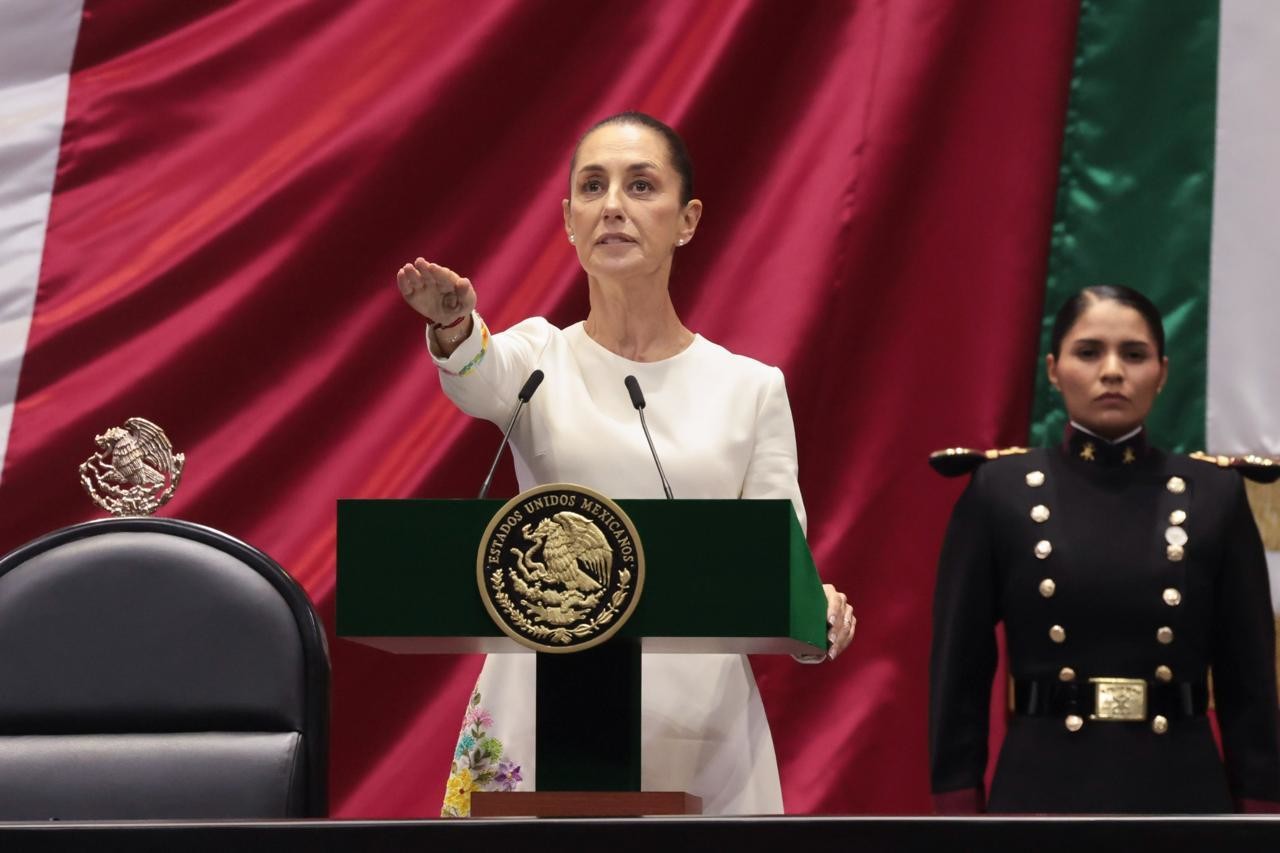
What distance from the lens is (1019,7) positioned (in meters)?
2.69

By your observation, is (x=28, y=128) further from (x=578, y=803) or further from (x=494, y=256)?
(x=578, y=803)

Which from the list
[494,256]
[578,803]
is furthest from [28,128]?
[578,803]

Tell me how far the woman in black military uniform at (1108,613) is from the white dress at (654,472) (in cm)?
44

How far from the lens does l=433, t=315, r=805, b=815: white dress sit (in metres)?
1.65

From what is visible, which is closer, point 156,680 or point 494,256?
point 156,680

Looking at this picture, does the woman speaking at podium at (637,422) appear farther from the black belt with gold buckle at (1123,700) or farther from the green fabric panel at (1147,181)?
the green fabric panel at (1147,181)

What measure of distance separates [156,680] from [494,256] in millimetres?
1329

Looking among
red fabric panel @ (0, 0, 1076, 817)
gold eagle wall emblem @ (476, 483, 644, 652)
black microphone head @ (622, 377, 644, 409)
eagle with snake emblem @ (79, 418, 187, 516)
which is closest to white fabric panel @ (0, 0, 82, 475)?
red fabric panel @ (0, 0, 1076, 817)

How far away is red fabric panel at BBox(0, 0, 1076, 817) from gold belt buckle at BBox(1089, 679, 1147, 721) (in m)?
0.60

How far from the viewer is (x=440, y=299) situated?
1519 millimetres

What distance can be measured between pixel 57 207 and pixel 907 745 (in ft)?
5.27

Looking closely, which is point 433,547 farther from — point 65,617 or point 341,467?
point 341,467

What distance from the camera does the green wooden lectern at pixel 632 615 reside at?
124cm

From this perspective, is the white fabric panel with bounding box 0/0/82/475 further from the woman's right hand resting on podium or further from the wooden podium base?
the wooden podium base
